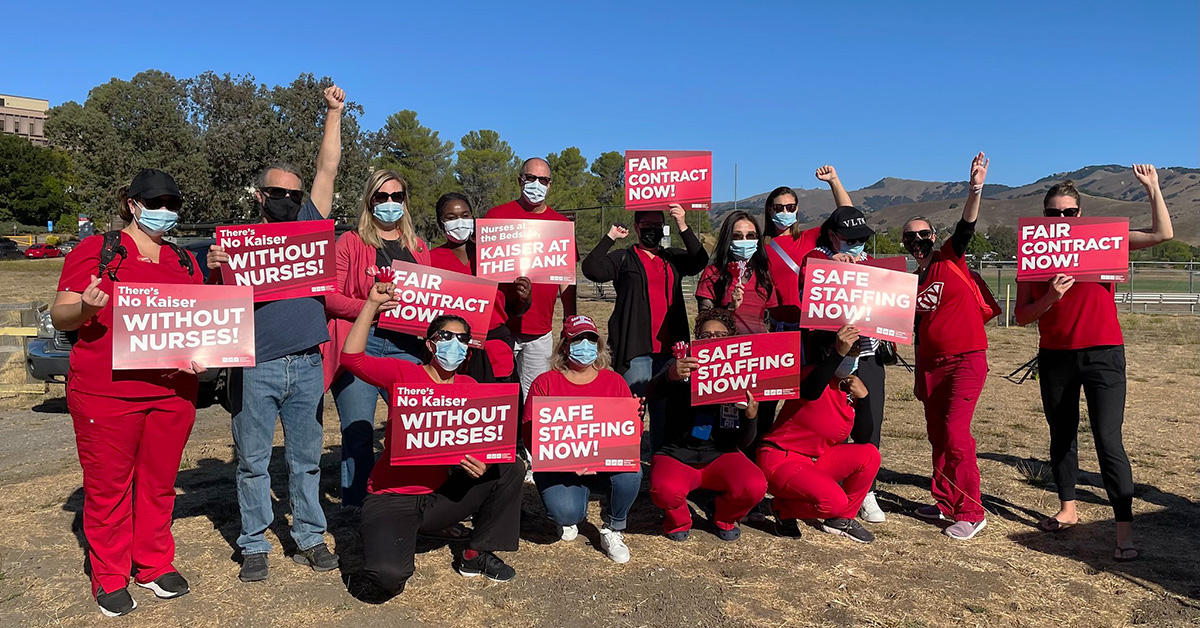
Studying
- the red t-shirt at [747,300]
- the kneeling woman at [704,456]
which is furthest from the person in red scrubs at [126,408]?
the red t-shirt at [747,300]

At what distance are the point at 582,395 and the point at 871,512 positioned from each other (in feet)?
8.14

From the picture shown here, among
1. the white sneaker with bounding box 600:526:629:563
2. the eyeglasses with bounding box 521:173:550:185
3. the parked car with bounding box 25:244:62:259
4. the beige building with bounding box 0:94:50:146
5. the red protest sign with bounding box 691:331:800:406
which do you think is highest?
the beige building with bounding box 0:94:50:146

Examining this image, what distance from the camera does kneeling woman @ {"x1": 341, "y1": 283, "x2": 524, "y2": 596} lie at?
193 inches

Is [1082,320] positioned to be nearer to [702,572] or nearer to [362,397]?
[702,572]

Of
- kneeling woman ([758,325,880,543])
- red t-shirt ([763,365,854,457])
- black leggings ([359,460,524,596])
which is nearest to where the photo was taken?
black leggings ([359,460,524,596])

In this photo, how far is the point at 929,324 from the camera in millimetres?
6094

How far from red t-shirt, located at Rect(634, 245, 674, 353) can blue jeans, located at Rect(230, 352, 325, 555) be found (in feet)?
7.69

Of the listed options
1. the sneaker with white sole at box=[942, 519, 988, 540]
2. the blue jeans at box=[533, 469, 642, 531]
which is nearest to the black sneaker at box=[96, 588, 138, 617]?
the blue jeans at box=[533, 469, 642, 531]

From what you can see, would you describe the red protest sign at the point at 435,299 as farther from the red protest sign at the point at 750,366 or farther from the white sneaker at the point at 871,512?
the white sneaker at the point at 871,512

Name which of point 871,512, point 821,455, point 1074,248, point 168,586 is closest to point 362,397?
point 168,586

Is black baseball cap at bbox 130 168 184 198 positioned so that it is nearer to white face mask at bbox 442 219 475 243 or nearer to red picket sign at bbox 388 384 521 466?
red picket sign at bbox 388 384 521 466

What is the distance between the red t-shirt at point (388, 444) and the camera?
199 inches

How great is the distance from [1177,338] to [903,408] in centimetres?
1223

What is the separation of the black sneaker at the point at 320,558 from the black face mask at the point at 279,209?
2.06 m
